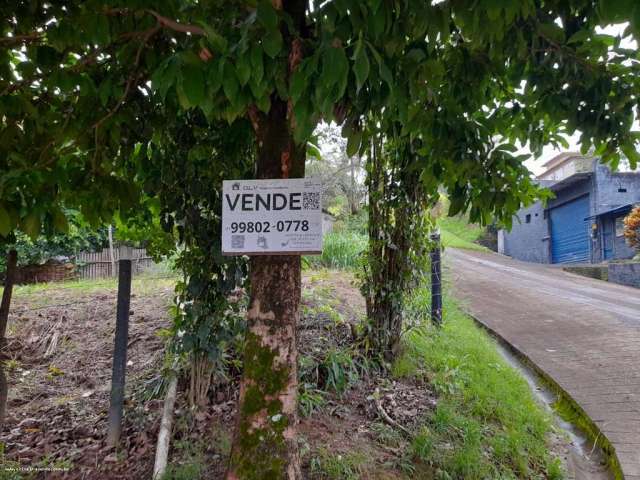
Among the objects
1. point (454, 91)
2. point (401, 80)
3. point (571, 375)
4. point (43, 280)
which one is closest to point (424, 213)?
point (454, 91)

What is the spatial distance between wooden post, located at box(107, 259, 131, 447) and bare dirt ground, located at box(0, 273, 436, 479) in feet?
0.40

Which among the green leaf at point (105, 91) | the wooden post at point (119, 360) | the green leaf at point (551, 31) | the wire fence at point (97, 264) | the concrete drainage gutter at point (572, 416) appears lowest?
the concrete drainage gutter at point (572, 416)

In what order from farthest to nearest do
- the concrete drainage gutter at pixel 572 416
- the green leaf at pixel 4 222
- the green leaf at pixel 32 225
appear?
the concrete drainage gutter at pixel 572 416
the green leaf at pixel 32 225
the green leaf at pixel 4 222

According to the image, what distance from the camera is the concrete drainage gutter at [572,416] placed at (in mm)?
3351

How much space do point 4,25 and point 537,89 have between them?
2859mm

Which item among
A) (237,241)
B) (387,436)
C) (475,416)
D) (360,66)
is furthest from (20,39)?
(475,416)

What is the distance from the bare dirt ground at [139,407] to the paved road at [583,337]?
149cm

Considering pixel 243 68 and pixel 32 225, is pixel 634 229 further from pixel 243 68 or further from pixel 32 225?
pixel 32 225

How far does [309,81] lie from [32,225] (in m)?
A: 1.27

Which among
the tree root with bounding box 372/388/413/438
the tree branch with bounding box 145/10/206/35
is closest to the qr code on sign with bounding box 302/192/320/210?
the tree branch with bounding box 145/10/206/35

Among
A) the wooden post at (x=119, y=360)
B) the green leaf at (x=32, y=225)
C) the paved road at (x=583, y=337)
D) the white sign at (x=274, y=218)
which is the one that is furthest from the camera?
the paved road at (x=583, y=337)

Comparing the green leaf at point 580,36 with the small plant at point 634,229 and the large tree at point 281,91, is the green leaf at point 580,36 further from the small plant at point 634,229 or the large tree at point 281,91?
the small plant at point 634,229

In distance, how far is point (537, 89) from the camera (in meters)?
2.65

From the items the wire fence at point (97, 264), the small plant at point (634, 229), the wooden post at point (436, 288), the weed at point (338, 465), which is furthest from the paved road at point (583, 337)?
the wire fence at point (97, 264)
